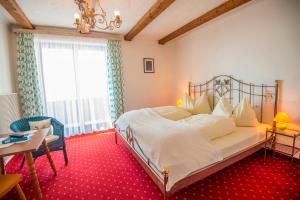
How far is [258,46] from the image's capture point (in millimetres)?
2820

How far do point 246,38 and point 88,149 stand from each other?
398cm

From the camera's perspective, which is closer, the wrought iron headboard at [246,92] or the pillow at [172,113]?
the wrought iron headboard at [246,92]

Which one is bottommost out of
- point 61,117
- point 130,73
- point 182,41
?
point 61,117

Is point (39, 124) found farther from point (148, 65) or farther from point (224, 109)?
point (224, 109)

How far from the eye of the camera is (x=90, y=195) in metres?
1.91

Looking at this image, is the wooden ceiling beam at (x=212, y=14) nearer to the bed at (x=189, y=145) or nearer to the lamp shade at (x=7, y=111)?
the bed at (x=189, y=145)

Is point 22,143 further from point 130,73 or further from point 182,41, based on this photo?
point 182,41

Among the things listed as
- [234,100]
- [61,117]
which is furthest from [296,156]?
[61,117]

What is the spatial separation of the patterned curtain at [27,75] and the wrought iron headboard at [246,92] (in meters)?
4.18

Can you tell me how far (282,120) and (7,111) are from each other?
461cm

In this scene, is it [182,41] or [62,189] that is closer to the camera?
[62,189]

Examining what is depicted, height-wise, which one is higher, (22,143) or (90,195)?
(22,143)

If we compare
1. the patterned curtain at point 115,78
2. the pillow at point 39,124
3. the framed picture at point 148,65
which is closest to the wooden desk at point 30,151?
the pillow at point 39,124

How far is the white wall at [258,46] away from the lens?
94.4 inches
